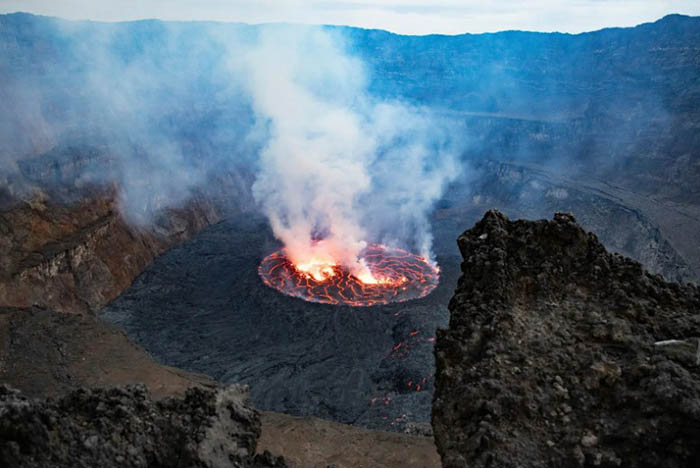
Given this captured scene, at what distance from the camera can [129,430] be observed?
16.2 ft

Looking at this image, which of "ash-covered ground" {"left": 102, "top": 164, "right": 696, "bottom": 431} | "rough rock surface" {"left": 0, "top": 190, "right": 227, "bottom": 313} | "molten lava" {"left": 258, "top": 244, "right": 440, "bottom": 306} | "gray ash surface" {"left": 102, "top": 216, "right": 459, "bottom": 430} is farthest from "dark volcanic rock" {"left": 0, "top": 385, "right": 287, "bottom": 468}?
"molten lava" {"left": 258, "top": 244, "right": 440, "bottom": 306}

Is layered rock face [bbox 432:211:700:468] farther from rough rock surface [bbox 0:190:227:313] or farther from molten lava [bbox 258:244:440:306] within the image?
rough rock surface [bbox 0:190:227:313]

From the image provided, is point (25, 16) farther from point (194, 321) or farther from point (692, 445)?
point (692, 445)

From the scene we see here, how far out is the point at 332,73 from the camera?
90.1 meters

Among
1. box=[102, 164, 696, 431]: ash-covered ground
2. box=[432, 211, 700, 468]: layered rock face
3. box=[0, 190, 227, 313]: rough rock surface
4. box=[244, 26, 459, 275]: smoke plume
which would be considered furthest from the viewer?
box=[244, 26, 459, 275]: smoke plume

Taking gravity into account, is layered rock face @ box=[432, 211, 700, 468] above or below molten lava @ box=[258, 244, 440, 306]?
above

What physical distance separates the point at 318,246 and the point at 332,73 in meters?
63.3

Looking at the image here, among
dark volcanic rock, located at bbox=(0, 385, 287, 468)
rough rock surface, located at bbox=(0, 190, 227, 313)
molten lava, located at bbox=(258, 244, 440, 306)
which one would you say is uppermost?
dark volcanic rock, located at bbox=(0, 385, 287, 468)

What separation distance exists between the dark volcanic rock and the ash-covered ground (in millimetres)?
12255

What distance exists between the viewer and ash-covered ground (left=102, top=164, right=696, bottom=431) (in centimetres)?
1975

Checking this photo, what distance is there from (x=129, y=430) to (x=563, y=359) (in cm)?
484

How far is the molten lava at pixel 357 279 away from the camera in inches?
1093

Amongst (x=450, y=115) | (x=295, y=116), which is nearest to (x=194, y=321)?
(x=295, y=116)

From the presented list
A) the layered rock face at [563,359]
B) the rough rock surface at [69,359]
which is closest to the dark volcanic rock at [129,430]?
the layered rock face at [563,359]
